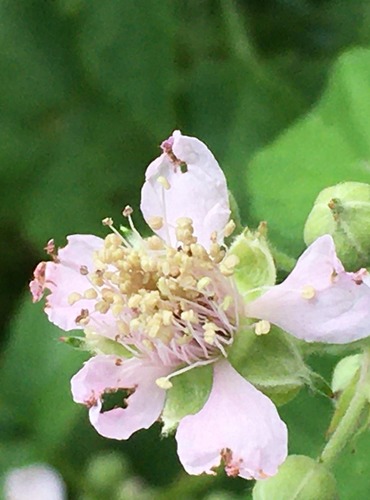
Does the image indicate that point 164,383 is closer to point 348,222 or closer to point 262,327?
point 262,327

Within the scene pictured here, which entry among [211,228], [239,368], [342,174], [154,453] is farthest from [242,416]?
[154,453]

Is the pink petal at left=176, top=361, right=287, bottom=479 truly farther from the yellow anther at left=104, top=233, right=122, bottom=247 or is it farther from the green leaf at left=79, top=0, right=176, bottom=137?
the green leaf at left=79, top=0, right=176, bottom=137

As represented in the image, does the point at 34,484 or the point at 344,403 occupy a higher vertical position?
the point at 344,403

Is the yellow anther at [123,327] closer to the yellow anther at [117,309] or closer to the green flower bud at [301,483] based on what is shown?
the yellow anther at [117,309]

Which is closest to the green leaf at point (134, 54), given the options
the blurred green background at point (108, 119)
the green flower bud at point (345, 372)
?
the blurred green background at point (108, 119)

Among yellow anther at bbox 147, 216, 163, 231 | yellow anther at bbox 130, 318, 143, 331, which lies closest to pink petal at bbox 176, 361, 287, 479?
yellow anther at bbox 130, 318, 143, 331

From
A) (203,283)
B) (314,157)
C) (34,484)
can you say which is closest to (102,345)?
(203,283)

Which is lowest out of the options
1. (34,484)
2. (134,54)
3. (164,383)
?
(34,484)
